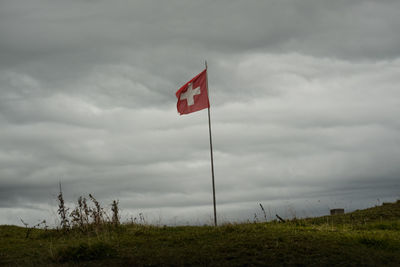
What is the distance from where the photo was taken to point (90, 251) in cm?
1193

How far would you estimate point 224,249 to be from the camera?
38.1 feet

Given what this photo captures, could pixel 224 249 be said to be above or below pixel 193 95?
below

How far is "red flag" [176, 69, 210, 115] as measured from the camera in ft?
60.8

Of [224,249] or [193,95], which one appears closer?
[224,249]

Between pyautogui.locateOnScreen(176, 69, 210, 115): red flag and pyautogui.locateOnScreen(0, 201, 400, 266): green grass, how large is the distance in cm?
556

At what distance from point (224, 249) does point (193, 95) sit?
864cm

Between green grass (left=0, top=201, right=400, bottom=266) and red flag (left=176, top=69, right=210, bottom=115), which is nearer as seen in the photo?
green grass (left=0, top=201, right=400, bottom=266)

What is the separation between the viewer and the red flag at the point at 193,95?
1853 centimetres

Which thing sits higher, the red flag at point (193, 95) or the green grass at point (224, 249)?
the red flag at point (193, 95)

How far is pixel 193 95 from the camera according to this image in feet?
61.6

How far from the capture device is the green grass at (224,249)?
34.6ft

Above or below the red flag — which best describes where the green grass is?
below

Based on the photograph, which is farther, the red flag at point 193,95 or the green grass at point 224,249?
the red flag at point 193,95

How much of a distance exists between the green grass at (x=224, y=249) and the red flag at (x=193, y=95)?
556 centimetres
